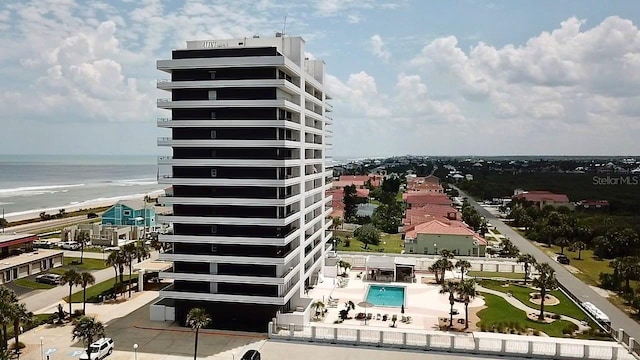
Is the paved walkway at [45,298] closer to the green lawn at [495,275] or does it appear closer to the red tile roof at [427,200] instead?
the green lawn at [495,275]

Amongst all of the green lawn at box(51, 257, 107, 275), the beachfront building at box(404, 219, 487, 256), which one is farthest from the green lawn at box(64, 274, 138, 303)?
the beachfront building at box(404, 219, 487, 256)

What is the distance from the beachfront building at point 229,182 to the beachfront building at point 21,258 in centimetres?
2972

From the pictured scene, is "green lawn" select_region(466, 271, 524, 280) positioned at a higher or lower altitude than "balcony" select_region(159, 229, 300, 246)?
lower

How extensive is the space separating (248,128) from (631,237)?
6832 centimetres

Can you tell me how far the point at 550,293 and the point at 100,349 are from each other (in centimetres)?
4937

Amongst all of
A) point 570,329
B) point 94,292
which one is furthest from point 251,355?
point 94,292

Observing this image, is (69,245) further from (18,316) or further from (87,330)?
(87,330)

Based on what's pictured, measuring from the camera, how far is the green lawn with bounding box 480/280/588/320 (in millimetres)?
52906

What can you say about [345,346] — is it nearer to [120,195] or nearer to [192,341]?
[192,341]

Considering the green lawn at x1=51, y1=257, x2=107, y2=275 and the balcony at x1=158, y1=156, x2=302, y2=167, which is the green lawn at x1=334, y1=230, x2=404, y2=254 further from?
the balcony at x1=158, y1=156, x2=302, y2=167

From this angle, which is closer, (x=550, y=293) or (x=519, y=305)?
(x=519, y=305)

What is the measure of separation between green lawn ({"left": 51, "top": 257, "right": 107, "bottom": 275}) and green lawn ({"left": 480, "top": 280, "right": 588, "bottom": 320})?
179ft

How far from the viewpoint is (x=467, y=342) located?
43469 mm

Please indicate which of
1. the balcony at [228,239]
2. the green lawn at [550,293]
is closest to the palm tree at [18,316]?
the balcony at [228,239]
